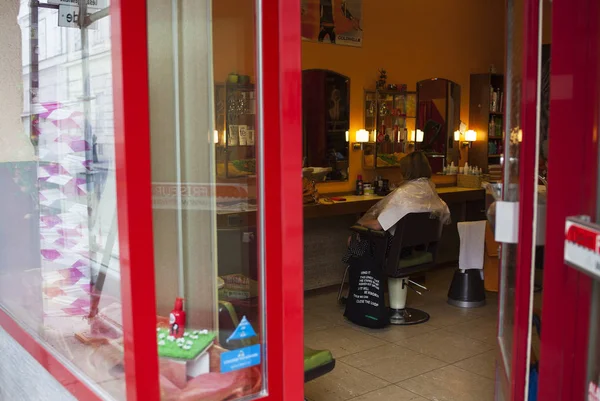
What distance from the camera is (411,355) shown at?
3773 mm

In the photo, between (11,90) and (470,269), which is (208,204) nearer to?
Answer: (11,90)

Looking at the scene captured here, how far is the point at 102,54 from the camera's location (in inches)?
64.2

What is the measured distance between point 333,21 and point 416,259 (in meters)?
2.39

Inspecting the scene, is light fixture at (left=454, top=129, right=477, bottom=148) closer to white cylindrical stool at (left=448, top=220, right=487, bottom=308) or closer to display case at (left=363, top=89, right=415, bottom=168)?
display case at (left=363, top=89, right=415, bottom=168)

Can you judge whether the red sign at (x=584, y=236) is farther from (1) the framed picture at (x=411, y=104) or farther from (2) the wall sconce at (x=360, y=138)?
(1) the framed picture at (x=411, y=104)

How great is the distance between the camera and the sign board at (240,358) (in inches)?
67.3


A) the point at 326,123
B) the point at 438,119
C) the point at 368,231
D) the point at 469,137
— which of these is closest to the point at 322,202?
the point at 368,231

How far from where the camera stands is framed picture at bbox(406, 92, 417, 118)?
642 centimetres

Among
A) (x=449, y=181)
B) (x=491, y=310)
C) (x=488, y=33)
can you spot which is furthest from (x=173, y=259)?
(x=488, y=33)

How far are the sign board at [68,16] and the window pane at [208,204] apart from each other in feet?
1.83

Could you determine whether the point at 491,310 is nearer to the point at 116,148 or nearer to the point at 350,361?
the point at 350,361

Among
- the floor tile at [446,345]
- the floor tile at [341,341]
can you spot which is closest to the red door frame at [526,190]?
the floor tile at [446,345]

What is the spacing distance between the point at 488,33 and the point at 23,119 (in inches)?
236

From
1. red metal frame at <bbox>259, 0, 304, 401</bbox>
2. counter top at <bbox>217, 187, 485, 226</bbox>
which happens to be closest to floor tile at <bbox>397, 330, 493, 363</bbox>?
counter top at <bbox>217, 187, 485, 226</bbox>
